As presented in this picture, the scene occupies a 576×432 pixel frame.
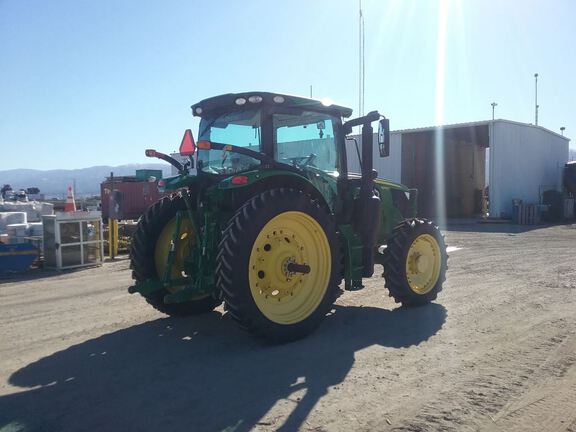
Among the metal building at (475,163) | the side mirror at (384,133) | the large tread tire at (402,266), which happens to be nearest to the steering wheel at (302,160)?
the side mirror at (384,133)

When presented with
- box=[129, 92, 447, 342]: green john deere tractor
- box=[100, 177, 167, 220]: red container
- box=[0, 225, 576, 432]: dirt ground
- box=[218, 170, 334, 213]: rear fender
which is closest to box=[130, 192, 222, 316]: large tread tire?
box=[129, 92, 447, 342]: green john deere tractor

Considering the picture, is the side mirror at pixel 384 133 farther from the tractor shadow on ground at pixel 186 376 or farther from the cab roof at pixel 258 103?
the tractor shadow on ground at pixel 186 376

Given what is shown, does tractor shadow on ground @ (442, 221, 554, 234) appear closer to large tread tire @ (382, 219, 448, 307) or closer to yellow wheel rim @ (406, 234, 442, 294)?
yellow wheel rim @ (406, 234, 442, 294)

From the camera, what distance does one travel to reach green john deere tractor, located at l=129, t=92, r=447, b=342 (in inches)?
193

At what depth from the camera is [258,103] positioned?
5410mm

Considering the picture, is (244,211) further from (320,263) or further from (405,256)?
(405,256)

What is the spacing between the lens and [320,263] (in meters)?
5.51

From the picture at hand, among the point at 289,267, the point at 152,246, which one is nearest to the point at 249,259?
the point at 289,267

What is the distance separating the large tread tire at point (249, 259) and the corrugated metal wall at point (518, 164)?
20.9m

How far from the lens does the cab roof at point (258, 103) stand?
5.40m

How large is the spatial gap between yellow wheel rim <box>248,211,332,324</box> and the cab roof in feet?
4.06

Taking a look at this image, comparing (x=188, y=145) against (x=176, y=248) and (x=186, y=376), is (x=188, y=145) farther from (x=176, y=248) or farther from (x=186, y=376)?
(x=186, y=376)

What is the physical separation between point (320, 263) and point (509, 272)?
530cm

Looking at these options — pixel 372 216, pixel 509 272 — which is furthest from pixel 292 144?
pixel 509 272
